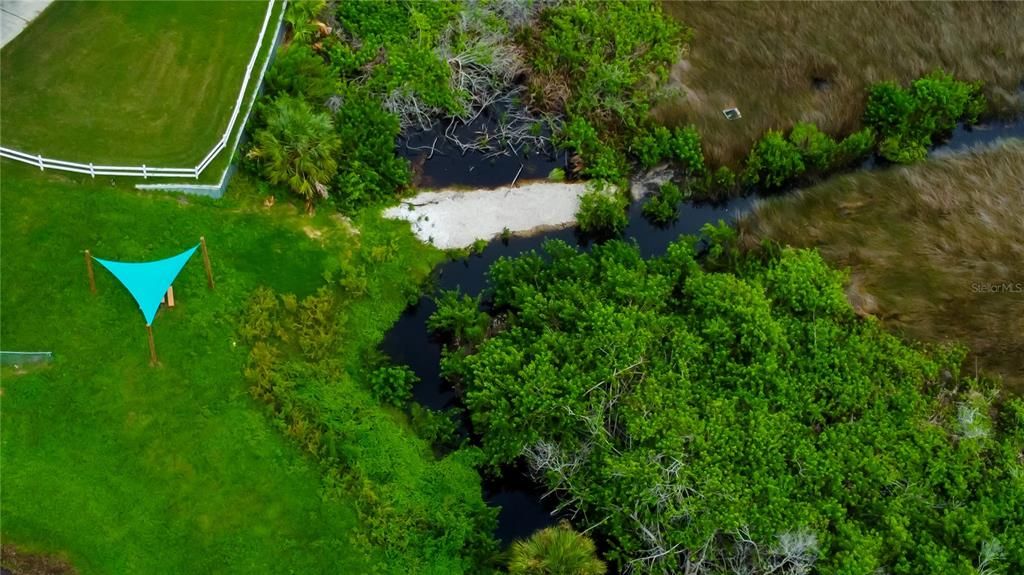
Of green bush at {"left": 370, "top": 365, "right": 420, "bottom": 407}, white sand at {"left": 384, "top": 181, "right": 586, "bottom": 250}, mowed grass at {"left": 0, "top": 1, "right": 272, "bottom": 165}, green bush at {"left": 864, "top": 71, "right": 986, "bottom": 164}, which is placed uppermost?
mowed grass at {"left": 0, "top": 1, "right": 272, "bottom": 165}

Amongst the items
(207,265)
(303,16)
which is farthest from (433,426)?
(303,16)

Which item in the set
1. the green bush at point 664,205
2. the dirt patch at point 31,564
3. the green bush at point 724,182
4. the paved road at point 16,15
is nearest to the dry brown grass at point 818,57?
the green bush at point 724,182

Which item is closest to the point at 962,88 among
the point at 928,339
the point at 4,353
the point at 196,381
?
the point at 928,339

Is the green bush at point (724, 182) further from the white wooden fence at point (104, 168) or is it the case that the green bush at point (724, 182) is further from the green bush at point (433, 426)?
the white wooden fence at point (104, 168)

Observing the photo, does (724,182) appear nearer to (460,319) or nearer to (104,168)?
(460,319)

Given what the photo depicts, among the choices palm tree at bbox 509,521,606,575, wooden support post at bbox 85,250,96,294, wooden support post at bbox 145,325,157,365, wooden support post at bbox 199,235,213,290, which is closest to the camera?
palm tree at bbox 509,521,606,575

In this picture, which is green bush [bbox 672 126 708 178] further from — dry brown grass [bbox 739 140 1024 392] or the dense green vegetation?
the dense green vegetation

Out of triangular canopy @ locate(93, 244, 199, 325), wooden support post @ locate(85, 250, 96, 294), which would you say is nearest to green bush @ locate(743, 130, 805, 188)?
triangular canopy @ locate(93, 244, 199, 325)
